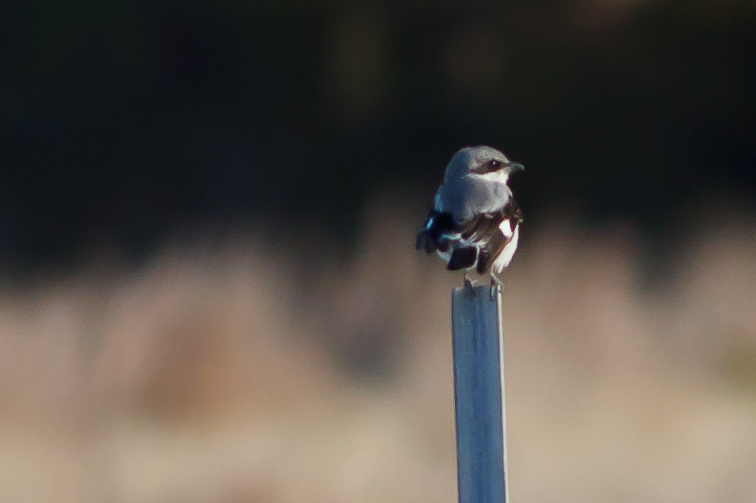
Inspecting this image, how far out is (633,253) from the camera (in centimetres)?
488

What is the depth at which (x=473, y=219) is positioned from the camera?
111 inches

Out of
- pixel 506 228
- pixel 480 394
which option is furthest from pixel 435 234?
pixel 480 394

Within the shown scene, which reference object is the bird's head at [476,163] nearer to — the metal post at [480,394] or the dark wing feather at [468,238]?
the dark wing feather at [468,238]

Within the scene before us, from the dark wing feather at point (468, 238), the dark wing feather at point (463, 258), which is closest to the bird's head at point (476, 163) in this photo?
the dark wing feather at point (468, 238)

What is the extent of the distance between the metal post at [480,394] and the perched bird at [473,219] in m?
0.91

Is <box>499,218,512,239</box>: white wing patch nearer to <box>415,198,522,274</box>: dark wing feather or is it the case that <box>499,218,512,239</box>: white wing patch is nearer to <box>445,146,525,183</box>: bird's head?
<box>415,198,522,274</box>: dark wing feather

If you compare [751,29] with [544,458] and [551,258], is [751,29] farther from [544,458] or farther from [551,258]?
[544,458]

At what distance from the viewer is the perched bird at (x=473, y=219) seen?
2709 mm

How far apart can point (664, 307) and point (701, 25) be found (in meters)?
1.51

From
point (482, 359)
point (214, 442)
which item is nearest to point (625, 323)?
point (214, 442)

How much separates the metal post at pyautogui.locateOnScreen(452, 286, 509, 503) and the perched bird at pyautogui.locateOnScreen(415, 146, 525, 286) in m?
0.91

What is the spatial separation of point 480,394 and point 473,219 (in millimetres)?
1184

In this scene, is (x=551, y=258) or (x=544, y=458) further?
(x=551, y=258)

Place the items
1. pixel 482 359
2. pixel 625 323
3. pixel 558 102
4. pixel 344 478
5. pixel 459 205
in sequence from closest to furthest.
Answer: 1. pixel 482 359
2. pixel 459 205
3. pixel 344 478
4. pixel 625 323
5. pixel 558 102
